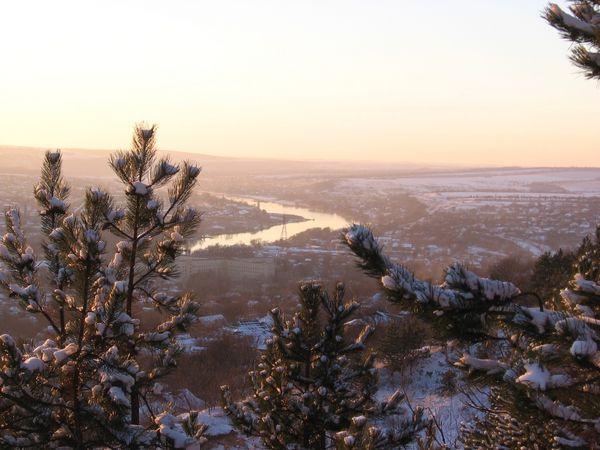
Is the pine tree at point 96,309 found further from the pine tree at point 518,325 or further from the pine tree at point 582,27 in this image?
the pine tree at point 582,27

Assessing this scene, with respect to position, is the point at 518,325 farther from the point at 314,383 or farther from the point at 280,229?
the point at 280,229

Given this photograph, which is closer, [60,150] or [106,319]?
[106,319]

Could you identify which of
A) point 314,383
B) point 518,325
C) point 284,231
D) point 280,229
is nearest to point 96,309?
point 518,325

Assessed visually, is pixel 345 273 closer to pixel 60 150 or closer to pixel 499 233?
pixel 499 233

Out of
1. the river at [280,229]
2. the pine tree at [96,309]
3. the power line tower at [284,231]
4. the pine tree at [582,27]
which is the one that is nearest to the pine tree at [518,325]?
the pine tree at [582,27]

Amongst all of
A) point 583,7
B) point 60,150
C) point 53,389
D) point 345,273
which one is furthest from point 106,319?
point 345,273

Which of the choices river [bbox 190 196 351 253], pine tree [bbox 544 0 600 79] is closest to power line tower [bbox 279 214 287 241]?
river [bbox 190 196 351 253]
